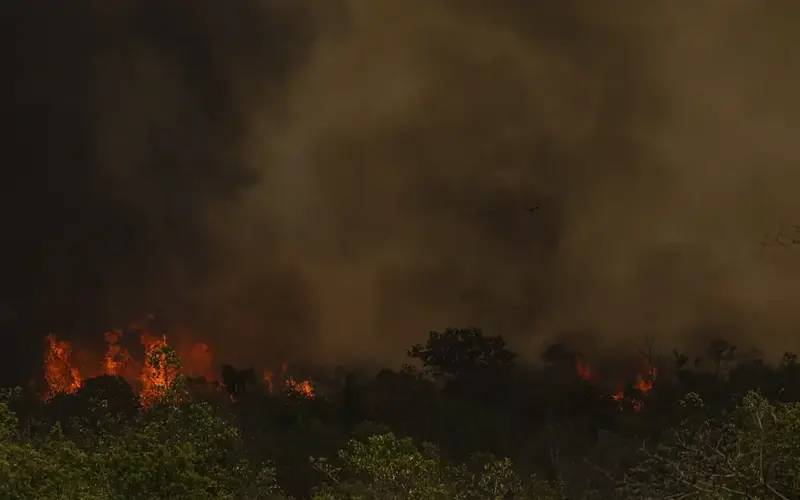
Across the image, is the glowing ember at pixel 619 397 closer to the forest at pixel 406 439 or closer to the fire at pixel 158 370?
the forest at pixel 406 439

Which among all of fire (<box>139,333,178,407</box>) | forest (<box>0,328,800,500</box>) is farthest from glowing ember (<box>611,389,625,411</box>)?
fire (<box>139,333,178,407</box>)

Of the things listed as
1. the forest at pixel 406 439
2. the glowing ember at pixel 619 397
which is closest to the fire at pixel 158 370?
the forest at pixel 406 439

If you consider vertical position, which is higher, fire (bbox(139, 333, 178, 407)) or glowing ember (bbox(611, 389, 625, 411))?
glowing ember (bbox(611, 389, 625, 411))

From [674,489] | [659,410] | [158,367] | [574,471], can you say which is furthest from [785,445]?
[659,410]

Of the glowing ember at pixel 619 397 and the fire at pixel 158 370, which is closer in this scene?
the fire at pixel 158 370

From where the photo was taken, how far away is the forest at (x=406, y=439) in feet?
→ 109

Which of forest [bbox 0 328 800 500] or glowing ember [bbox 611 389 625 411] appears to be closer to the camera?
forest [bbox 0 328 800 500]

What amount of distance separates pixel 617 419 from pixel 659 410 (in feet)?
47.9

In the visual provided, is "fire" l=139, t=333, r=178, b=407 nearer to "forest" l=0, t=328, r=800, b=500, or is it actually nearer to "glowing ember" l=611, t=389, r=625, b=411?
"forest" l=0, t=328, r=800, b=500

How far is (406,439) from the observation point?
51.4m

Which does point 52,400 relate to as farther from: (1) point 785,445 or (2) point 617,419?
(1) point 785,445

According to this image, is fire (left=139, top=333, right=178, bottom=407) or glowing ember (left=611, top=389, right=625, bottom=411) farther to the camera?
glowing ember (left=611, top=389, right=625, bottom=411)

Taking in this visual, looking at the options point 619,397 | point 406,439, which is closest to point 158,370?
point 406,439

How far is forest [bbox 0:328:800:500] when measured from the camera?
33219 millimetres
